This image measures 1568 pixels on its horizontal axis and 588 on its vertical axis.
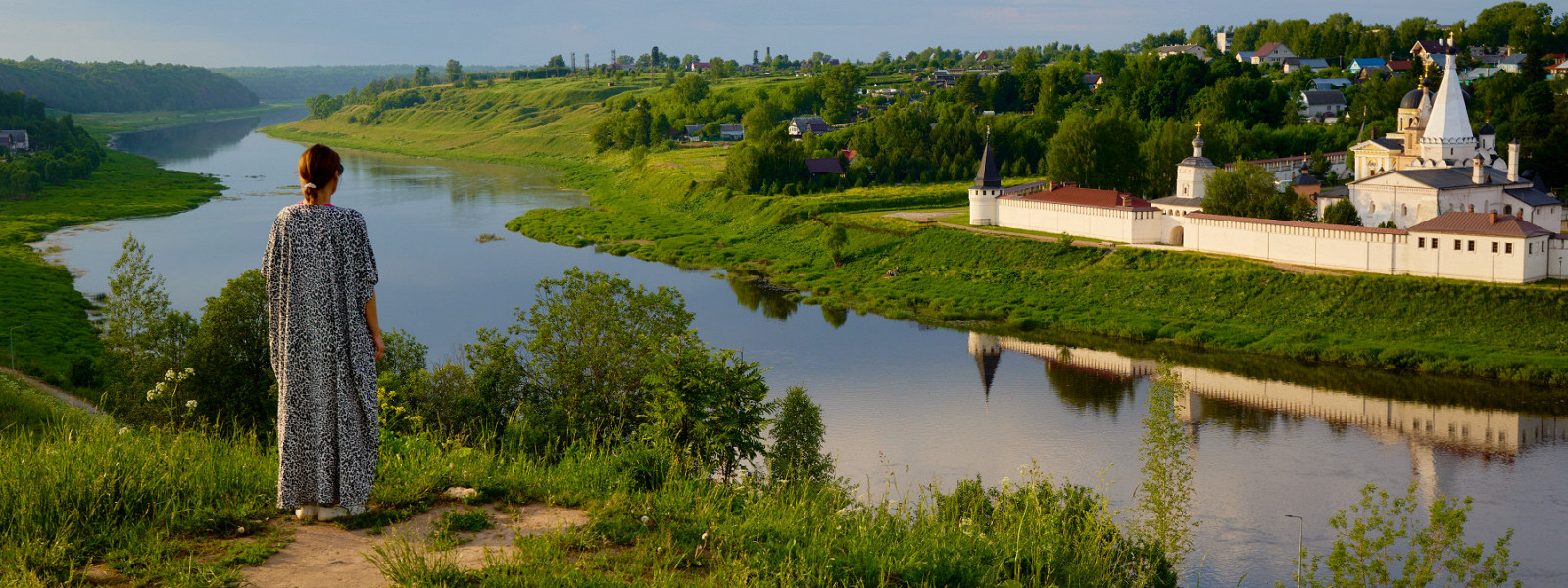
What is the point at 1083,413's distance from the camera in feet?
65.1

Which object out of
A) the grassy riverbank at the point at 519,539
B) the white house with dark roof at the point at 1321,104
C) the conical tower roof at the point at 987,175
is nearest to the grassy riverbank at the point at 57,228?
the grassy riverbank at the point at 519,539

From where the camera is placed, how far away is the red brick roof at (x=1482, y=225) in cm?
2447

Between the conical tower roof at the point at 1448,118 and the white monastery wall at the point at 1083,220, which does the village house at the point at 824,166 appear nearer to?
the white monastery wall at the point at 1083,220

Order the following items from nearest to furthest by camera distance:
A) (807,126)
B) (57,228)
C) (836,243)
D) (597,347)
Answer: (597,347) < (836,243) < (57,228) < (807,126)

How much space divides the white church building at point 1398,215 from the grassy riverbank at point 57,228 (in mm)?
23143

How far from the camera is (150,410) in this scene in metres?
12.9

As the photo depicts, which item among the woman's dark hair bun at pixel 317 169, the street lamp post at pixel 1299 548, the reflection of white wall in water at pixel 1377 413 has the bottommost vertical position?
the street lamp post at pixel 1299 548

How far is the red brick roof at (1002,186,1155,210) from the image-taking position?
32.5 metres

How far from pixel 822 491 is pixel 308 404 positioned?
2658 millimetres

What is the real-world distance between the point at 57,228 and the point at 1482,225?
43.6 m

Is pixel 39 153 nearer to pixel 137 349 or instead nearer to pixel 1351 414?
pixel 137 349

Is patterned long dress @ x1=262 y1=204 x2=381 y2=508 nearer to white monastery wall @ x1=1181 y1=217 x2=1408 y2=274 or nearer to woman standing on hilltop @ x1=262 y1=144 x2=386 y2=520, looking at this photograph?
woman standing on hilltop @ x1=262 y1=144 x2=386 y2=520

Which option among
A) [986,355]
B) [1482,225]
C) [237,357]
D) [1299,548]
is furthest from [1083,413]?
[237,357]

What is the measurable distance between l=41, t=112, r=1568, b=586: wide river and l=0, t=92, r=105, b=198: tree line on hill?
19.7 meters
